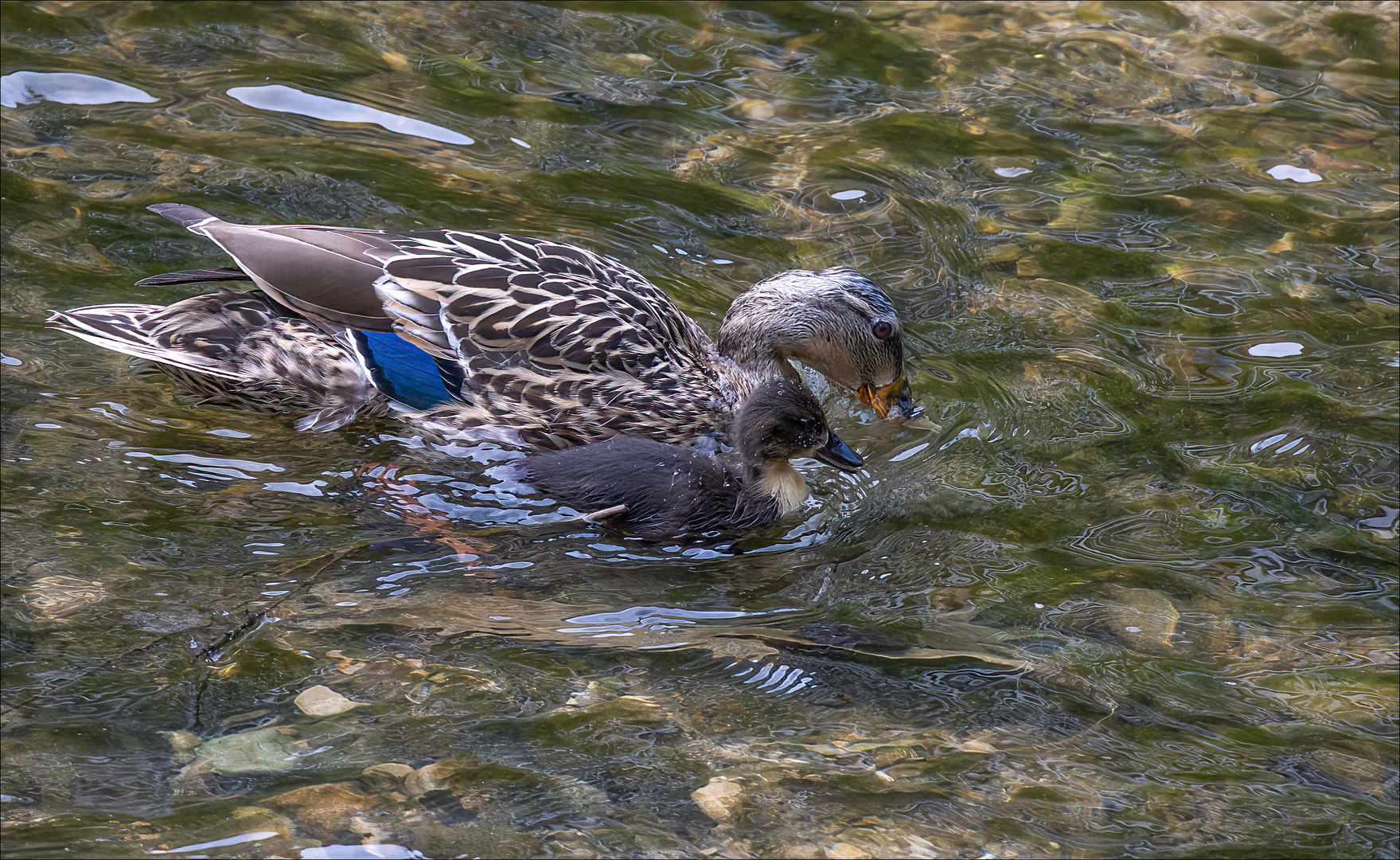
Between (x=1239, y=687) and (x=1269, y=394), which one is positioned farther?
(x=1269, y=394)

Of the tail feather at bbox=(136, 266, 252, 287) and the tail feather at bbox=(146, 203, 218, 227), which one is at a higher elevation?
the tail feather at bbox=(146, 203, 218, 227)

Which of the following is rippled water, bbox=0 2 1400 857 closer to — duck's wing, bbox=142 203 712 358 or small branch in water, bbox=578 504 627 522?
small branch in water, bbox=578 504 627 522

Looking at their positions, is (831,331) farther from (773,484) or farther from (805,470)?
(773,484)

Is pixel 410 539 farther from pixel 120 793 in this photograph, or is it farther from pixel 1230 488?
pixel 1230 488

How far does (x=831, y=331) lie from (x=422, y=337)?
171cm

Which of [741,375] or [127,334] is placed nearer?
[127,334]

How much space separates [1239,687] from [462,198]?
4239 millimetres

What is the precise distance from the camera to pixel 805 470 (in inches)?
213

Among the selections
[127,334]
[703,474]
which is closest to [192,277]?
[127,334]

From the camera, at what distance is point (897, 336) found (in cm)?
549

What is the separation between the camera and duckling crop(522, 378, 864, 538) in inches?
185

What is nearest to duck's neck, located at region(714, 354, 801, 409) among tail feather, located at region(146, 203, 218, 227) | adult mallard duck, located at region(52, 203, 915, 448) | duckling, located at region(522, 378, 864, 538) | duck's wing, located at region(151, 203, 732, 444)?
adult mallard duck, located at region(52, 203, 915, 448)

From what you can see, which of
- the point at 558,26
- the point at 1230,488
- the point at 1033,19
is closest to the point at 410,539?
the point at 1230,488

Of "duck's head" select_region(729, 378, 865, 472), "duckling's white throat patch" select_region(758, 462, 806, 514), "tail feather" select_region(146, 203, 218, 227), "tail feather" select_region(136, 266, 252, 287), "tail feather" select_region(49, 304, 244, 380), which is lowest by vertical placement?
"duckling's white throat patch" select_region(758, 462, 806, 514)
